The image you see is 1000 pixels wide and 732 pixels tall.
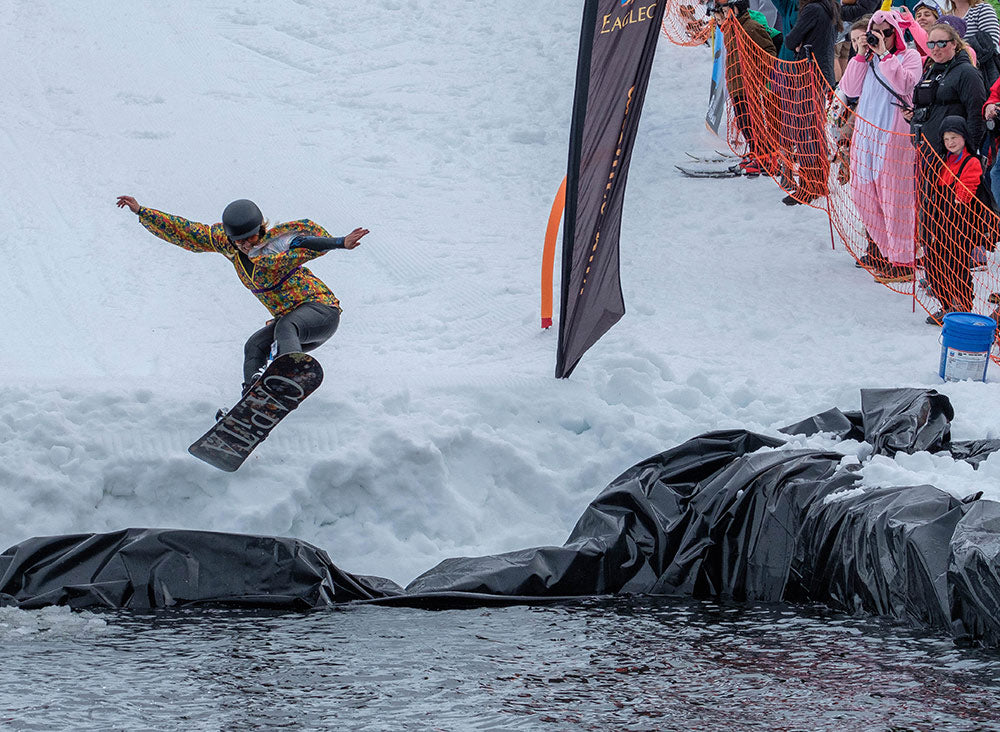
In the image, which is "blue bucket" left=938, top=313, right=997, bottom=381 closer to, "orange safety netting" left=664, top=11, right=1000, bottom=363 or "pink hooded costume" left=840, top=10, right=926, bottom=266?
"orange safety netting" left=664, top=11, right=1000, bottom=363

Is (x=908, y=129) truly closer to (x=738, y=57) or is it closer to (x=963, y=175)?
(x=963, y=175)

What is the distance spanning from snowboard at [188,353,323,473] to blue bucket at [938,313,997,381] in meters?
3.94

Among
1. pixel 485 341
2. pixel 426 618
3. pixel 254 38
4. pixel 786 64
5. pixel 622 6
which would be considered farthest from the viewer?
pixel 254 38

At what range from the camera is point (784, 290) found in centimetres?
931

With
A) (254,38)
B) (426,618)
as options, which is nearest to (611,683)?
(426,618)

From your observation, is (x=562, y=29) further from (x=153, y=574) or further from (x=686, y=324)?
(x=153, y=574)

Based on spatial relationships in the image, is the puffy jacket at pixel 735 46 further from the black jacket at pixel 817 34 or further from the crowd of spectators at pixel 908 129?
the black jacket at pixel 817 34

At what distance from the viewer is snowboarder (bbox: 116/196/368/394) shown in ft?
21.7

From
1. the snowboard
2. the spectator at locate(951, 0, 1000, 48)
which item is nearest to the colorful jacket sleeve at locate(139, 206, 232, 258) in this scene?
the snowboard

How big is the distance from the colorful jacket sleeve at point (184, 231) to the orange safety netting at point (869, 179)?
16.7 ft

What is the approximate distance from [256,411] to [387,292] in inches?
120

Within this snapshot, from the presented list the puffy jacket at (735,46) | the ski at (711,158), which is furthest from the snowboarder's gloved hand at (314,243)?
the ski at (711,158)

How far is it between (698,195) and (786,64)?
1.46m

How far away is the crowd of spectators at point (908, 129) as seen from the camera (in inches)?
328
